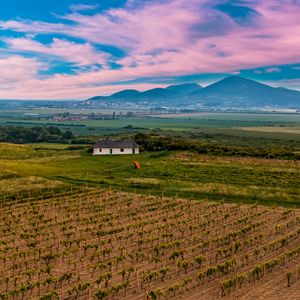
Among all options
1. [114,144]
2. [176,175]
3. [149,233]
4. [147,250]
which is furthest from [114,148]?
[147,250]

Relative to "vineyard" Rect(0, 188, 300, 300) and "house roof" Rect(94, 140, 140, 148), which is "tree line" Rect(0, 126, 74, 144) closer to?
"house roof" Rect(94, 140, 140, 148)

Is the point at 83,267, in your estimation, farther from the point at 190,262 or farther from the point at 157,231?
→ the point at 157,231

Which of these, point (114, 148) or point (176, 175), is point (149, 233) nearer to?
point (176, 175)

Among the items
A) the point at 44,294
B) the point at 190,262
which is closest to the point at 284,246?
the point at 190,262

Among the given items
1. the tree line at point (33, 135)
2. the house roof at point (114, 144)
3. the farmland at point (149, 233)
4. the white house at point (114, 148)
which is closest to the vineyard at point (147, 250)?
the farmland at point (149, 233)

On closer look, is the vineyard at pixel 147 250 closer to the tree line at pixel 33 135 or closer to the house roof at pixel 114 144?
the house roof at pixel 114 144
